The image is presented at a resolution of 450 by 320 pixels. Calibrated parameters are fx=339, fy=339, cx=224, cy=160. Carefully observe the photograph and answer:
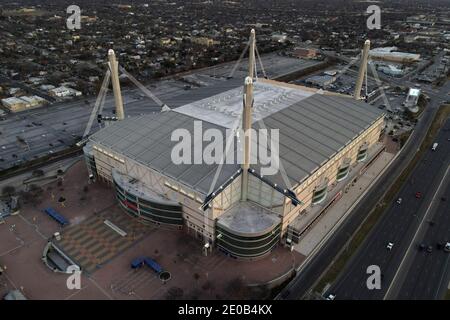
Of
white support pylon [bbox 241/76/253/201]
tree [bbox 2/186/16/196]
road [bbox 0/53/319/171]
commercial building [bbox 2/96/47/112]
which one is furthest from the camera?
commercial building [bbox 2/96/47/112]

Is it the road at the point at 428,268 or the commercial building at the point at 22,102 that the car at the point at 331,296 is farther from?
the commercial building at the point at 22,102

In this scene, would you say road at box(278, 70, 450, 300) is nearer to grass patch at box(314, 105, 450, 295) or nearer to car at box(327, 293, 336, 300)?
grass patch at box(314, 105, 450, 295)

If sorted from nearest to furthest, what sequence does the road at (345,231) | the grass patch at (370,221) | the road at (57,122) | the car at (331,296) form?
the car at (331,296) < the road at (345,231) < the grass patch at (370,221) < the road at (57,122)

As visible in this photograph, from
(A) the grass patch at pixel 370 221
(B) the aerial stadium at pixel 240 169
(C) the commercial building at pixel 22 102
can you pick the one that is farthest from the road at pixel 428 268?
(C) the commercial building at pixel 22 102

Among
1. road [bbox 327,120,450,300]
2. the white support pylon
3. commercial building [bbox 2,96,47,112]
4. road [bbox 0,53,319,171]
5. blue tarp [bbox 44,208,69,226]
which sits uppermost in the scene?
the white support pylon

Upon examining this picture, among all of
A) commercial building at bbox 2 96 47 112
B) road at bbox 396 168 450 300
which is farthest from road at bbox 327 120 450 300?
commercial building at bbox 2 96 47 112

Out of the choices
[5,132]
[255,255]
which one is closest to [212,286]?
[255,255]

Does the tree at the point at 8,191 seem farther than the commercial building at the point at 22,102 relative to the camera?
No

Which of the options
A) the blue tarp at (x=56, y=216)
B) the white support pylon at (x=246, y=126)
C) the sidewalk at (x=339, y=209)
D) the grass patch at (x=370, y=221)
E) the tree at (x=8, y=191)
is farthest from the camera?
the tree at (x=8, y=191)
